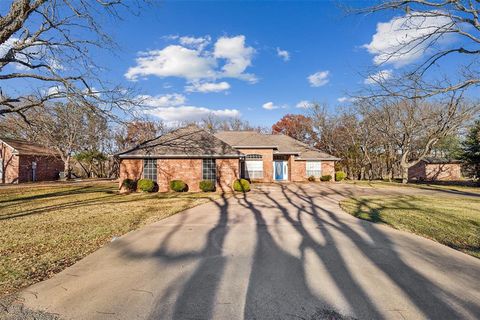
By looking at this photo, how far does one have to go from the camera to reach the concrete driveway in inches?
119

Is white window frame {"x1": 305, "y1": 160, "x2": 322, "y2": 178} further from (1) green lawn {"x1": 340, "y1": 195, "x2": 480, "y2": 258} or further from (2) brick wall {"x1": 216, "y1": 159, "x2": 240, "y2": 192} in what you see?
(1) green lawn {"x1": 340, "y1": 195, "x2": 480, "y2": 258}

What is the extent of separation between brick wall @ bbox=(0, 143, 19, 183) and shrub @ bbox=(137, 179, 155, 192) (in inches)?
720

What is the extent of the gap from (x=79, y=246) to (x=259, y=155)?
1812 cm

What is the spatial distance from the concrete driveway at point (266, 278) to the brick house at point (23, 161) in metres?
26.7

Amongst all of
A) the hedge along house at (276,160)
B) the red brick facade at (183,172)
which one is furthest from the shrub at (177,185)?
the hedge along house at (276,160)

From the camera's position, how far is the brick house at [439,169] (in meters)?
33.7

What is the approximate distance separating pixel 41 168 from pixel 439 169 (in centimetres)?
5093

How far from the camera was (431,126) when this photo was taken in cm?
2373

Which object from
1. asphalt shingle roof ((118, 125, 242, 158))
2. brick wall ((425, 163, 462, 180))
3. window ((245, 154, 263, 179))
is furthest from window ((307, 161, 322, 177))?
brick wall ((425, 163, 462, 180))

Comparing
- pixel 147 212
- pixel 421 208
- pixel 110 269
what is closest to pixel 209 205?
pixel 147 212

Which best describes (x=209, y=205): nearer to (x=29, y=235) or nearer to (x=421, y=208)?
(x=29, y=235)

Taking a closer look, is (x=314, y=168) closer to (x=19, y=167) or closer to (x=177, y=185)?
(x=177, y=185)

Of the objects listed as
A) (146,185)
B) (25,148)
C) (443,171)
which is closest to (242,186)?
(146,185)

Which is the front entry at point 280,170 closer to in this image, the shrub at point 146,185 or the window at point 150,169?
the window at point 150,169
